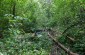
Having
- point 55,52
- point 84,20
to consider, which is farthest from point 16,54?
point 84,20

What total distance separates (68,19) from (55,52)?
275cm

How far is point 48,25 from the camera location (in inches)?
492

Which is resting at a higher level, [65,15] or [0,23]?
[65,15]

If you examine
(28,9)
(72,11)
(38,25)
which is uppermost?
(72,11)

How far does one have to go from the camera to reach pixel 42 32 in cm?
1077

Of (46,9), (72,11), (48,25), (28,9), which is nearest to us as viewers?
(72,11)

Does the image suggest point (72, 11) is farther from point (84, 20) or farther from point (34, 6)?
point (34, 6)

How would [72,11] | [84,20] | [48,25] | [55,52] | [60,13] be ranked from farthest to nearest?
[48,25] < [60,13] < [72,11] < [84,20] < [55,52]

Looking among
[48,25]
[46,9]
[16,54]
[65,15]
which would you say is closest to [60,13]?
[65,15]

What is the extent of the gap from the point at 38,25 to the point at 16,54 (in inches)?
255

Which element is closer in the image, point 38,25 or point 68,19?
point 68,19

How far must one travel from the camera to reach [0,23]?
1113 centimetres

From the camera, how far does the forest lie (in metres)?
8.10

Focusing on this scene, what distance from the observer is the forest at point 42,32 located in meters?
8.10
